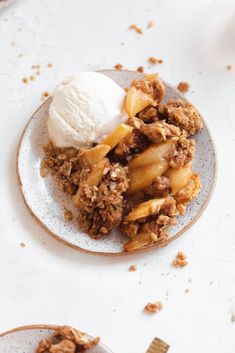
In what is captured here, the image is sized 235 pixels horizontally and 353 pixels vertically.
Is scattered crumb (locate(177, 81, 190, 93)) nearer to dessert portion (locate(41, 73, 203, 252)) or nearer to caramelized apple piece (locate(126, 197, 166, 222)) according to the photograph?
dessert portion (locate(41, 73, 203, 252))

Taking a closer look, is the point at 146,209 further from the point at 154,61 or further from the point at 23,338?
the point at 154,61

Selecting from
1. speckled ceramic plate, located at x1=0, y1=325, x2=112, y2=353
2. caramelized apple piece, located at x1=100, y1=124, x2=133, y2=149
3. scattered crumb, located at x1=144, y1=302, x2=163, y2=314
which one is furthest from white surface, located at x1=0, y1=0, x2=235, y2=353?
caramelized apple piece, located at x1=100, y1=124, x2=133, y2=149

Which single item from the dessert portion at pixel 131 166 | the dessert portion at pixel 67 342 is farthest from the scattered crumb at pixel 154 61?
the dessert portion at pixel 67 342

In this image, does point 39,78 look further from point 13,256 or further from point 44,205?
point 13,256

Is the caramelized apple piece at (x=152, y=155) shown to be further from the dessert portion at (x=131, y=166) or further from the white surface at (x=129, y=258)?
the white surface at (x=129, y=258)

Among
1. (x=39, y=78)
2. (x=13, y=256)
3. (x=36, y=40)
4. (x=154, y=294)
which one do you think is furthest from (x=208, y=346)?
(x=36, y=40)

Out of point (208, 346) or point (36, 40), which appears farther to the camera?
point (36, 40)

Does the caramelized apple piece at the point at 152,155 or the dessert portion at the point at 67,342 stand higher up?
the caramelized apple piece at the point at 152,155

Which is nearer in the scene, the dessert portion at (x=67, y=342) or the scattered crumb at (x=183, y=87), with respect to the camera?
the dessert portion at (x=67, y=342)
